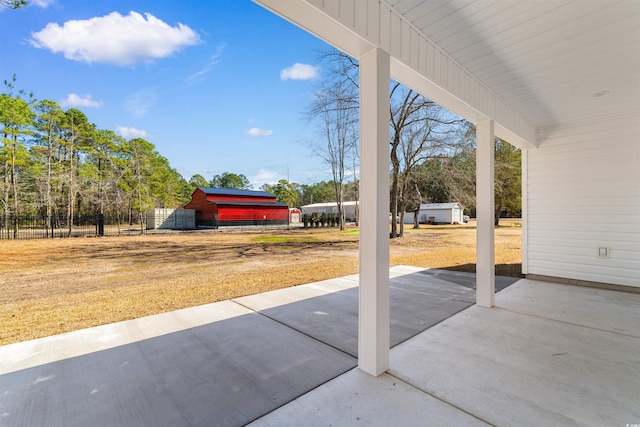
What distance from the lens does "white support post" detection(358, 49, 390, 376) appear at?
1854mm

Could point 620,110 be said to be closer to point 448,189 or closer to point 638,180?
point 638,180

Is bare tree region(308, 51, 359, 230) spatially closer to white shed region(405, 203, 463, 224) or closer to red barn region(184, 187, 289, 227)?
red barn region(184, 187, 289, 227)

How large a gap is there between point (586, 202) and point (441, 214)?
23301mm

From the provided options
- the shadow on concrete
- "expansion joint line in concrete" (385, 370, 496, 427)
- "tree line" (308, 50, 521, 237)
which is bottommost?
the shadow on concrete

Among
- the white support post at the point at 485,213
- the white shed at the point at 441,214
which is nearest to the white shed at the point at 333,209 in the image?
the white shed at the point at 441,214

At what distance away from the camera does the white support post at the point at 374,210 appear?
1.85 metres

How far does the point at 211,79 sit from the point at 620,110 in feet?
44.1

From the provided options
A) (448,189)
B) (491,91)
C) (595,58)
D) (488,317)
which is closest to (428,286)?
(488,317)

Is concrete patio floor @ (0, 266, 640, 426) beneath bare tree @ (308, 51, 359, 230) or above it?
beneath

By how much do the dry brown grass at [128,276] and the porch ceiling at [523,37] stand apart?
3.57m

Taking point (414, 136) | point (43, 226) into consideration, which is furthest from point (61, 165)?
point (414, 136)

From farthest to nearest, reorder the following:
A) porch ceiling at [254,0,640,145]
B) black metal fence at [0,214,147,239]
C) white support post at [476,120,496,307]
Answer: black metal fence at [0,214,147,239] < white support post at [476,120,496,307] < porch ceiling at [254,0,640,145]

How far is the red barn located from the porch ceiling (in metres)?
19.1

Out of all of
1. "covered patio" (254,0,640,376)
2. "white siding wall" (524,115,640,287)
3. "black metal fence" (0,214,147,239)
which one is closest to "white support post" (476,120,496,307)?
"covered patio" (254,0,640,376)
